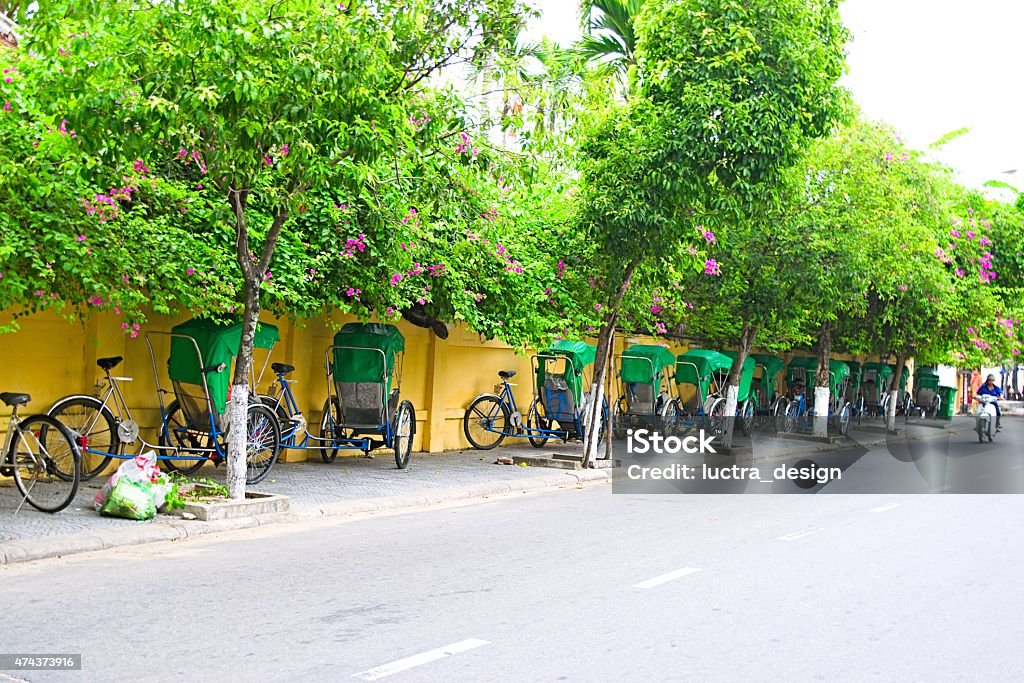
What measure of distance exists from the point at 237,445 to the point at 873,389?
31.0 m

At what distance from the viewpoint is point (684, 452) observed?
20828 millimetres

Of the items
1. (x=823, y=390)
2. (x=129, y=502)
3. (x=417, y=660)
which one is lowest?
(x=417, y=660)

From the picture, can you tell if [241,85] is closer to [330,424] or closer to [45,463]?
[45,463]

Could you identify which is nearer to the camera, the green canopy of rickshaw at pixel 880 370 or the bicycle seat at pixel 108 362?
the bicycle seat at pixel 108 362

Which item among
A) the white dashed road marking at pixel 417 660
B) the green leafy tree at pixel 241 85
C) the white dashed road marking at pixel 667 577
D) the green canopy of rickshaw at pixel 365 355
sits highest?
the green leafy tree at pixel 241 85

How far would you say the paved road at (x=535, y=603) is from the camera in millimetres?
5684

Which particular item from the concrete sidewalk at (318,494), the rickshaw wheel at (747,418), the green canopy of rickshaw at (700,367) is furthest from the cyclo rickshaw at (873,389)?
the concrete sidewalk at (318,494)

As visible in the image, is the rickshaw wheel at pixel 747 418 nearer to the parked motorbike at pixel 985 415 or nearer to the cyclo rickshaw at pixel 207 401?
the parked motorbike at pixel 985 415

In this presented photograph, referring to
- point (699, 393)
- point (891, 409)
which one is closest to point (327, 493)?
point (699, 393)

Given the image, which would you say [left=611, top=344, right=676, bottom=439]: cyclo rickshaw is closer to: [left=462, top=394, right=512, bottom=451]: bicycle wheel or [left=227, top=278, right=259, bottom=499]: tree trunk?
[left=462, top=394, right=512, bottom=451]: bicycle wheel

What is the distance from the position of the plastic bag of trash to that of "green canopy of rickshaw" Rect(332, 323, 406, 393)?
14.8ft

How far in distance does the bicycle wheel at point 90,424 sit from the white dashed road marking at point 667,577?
6.04 meters

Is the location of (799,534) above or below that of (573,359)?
below

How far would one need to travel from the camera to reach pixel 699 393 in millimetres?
22938
